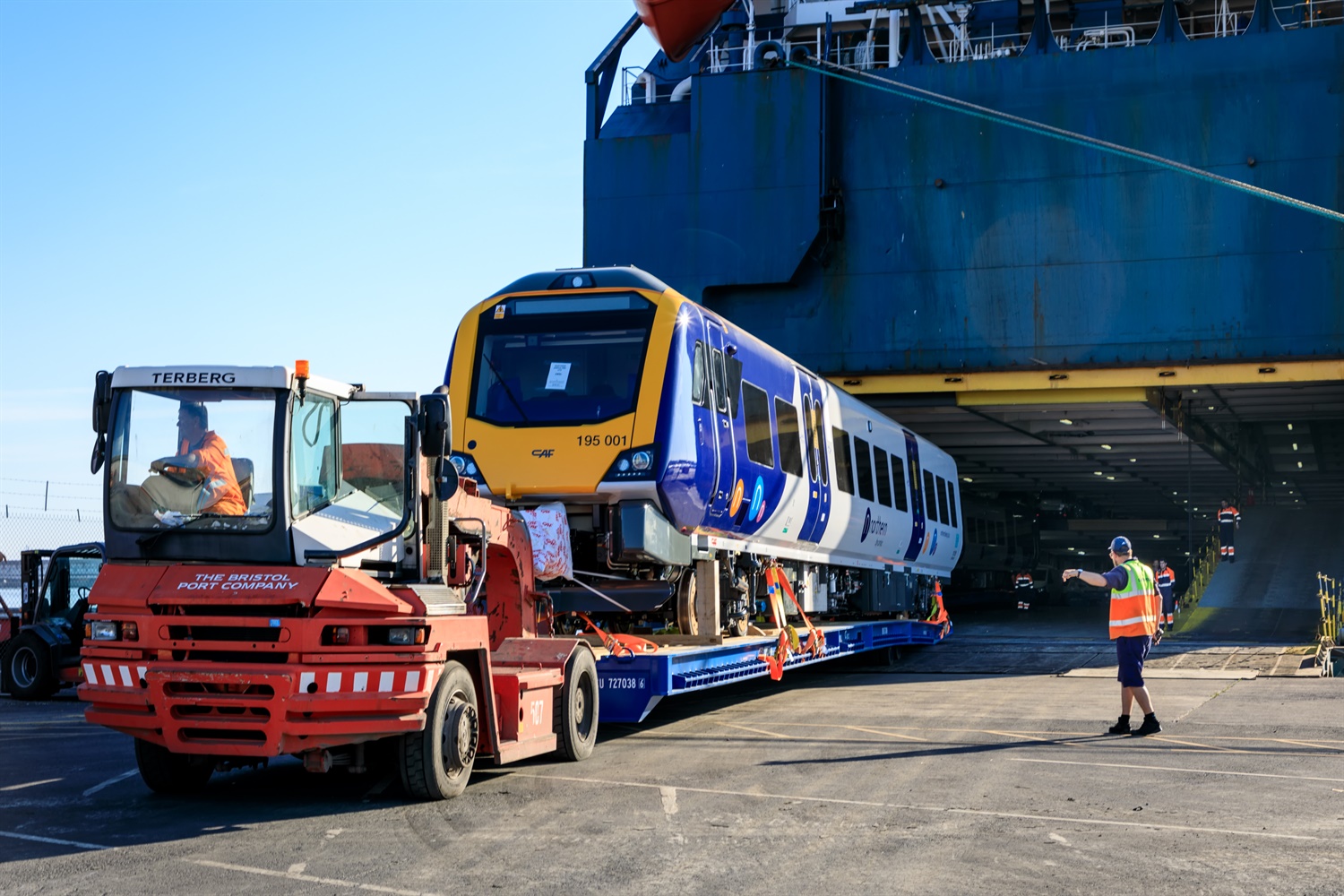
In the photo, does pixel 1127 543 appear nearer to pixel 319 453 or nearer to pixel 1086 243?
pixel 319 453

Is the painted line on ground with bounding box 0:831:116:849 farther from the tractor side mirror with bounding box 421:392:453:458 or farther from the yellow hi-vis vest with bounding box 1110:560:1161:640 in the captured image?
the yellow hi-vis vest with bounding box 1110:560:1161:640

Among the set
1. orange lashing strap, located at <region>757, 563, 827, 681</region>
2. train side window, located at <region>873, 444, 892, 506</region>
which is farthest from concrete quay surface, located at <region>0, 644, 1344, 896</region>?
train side window, located at <region>873, 444, 892, 506</region>

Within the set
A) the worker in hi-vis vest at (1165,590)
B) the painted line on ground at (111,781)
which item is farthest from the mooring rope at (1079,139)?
the painted line on ground at (111,781)

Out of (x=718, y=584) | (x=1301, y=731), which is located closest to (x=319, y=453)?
(x=718, y=584)

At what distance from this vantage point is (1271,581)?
35250mm

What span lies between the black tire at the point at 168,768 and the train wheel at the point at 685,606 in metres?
4.85

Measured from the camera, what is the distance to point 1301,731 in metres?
12.2

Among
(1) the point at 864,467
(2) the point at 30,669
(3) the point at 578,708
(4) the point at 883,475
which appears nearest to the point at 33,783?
(3) the point at 578,708

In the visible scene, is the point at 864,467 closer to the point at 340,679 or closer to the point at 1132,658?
the point at 1132,658

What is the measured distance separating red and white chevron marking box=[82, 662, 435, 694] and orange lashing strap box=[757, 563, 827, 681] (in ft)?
20.4

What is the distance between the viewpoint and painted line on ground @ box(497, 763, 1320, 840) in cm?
746

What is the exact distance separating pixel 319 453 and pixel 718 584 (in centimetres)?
577

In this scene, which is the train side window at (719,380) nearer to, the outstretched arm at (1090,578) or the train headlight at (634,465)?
the train headlight at (634,465)

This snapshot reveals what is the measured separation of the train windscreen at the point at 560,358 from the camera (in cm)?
1204
